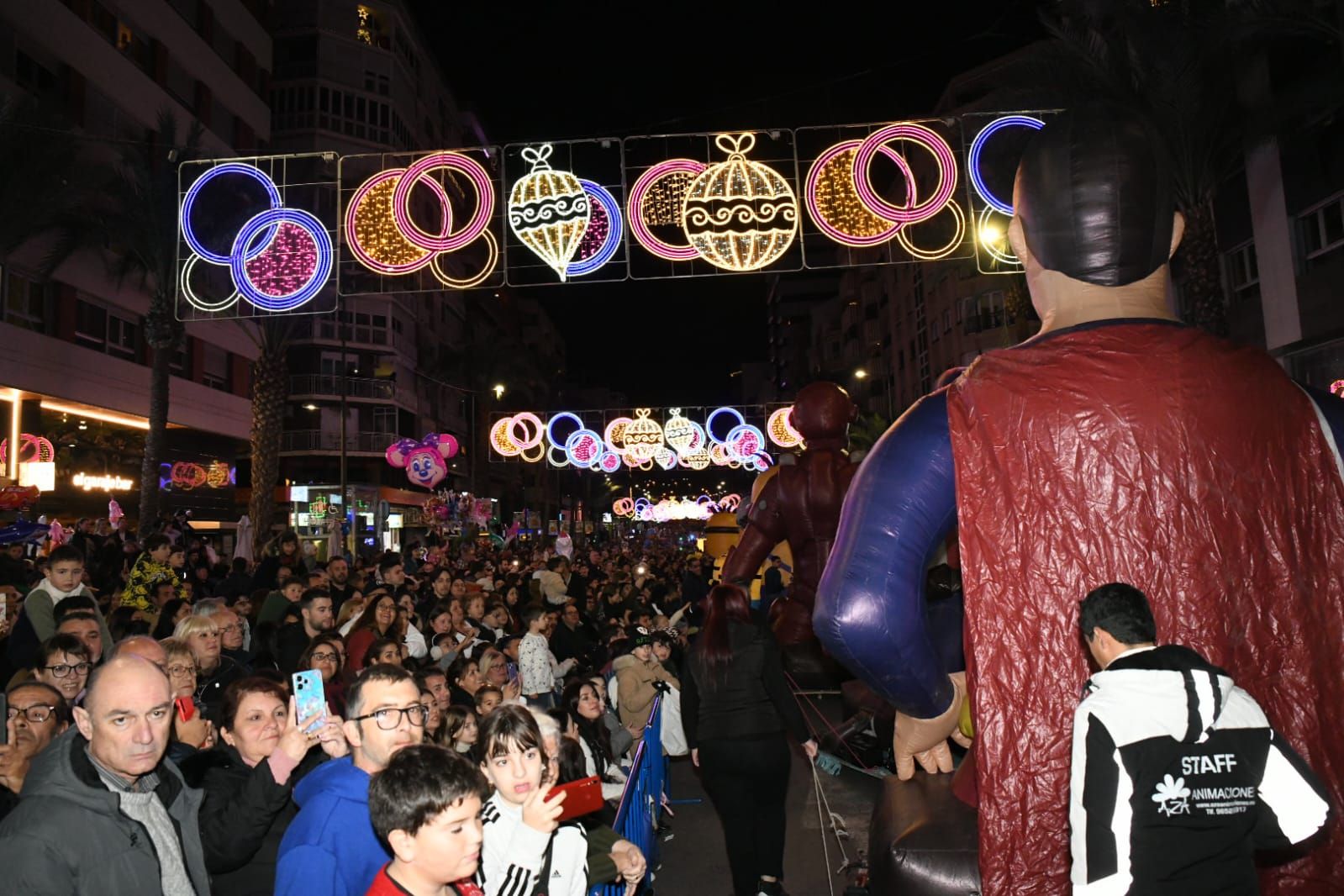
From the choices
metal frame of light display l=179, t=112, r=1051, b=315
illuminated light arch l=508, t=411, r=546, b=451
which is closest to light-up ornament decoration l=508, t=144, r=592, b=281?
metal frame of light display l=179, t=112, r=1051, b=315

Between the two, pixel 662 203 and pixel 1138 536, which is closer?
pixel 1138 536

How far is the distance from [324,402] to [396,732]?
1759 inches

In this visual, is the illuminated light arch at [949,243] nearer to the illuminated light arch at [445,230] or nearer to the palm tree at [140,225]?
the illuminated light arch at [445,230]

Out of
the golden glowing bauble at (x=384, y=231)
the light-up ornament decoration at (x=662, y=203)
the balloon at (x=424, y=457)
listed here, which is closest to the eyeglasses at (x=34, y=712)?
the golden glowing bauble at (x=384, y=231)

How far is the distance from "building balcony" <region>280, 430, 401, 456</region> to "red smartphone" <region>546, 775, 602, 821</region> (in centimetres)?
4339

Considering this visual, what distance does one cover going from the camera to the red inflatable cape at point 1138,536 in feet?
9.67

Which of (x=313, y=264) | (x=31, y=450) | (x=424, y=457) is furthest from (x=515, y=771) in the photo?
(x=424, y=457)

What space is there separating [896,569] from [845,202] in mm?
7627

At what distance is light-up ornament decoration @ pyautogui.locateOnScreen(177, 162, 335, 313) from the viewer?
373 inches

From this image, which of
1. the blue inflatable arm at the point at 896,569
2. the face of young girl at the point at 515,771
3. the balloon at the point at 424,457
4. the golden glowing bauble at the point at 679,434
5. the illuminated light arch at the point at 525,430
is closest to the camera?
the blue inflatable arm at the point at 896,569

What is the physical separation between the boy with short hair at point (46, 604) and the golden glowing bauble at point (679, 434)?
73.7ft

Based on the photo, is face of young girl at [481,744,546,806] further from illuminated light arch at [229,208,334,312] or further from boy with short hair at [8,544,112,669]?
illuminated light arch at [229,208,334,312]

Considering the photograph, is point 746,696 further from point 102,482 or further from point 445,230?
point 102,482

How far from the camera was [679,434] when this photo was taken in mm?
29547
